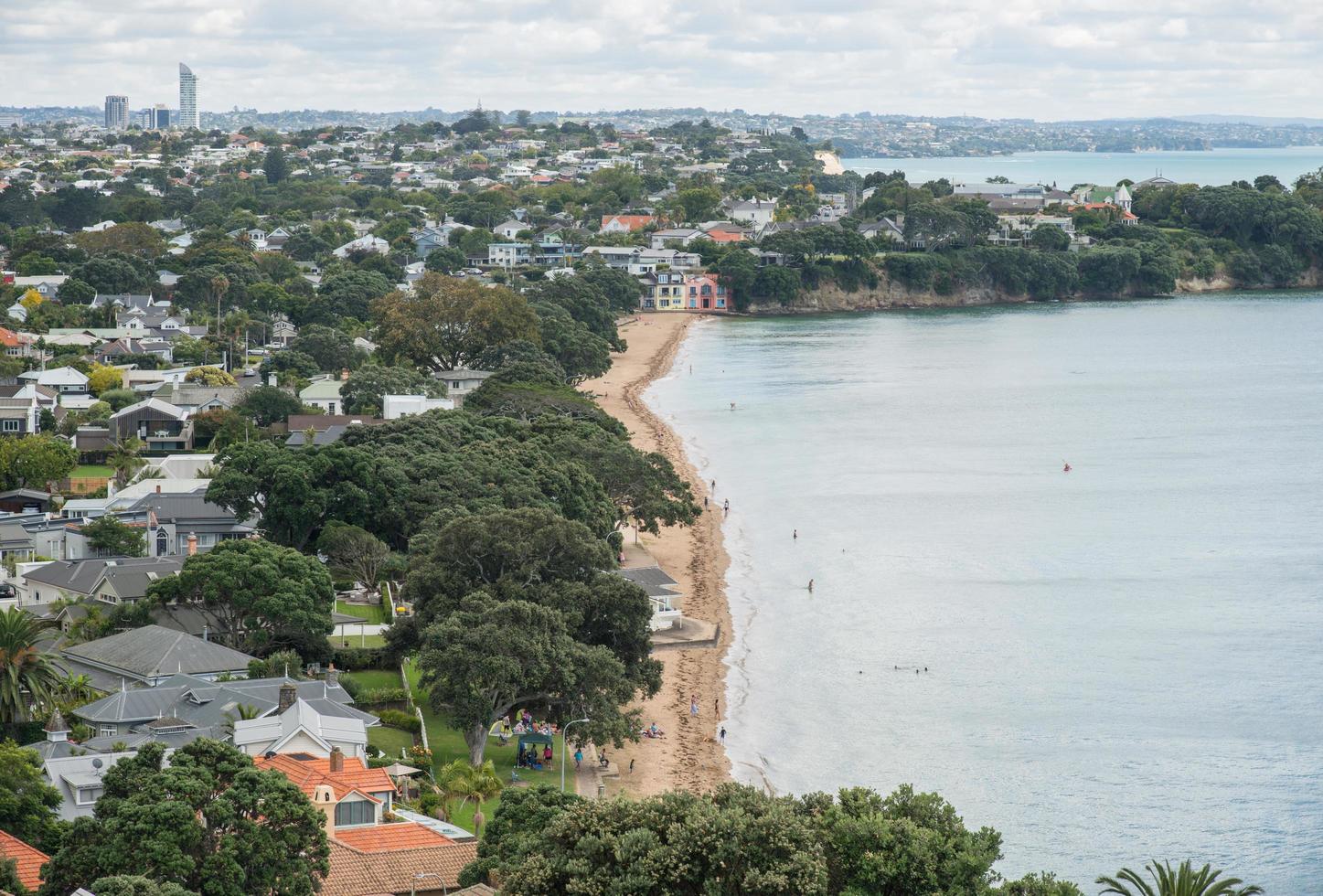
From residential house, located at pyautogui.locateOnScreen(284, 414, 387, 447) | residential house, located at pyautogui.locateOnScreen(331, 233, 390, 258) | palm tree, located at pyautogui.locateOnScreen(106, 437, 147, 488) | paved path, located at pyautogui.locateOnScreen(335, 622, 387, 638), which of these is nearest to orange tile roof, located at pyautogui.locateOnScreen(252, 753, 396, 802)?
paved path, located at pyautogui.locateOnScreen(335, 622, 387, 638)

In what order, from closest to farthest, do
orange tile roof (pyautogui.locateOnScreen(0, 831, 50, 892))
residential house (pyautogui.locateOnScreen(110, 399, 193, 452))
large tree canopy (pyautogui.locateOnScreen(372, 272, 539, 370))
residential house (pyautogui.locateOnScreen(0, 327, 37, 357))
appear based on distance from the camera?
orange tile roof (pyautogui.locateOnScreen(0, 831, 50, 892)), residential house (pyautogui.locateOnScreen(110, 399, 193, 452)), large tree canopy (pyautogui.locateOnScreen(372, 272, 539, 370)), residential house (pyautogui.locateOnScreen(0, 327, 37, 357))

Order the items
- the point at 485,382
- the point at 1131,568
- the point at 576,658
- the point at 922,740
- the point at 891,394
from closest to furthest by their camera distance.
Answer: the point at 576,658
the point at 922,740
the point at 1131,568
the point at 485,382
the point at 891,394

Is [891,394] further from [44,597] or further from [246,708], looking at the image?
[246,708]

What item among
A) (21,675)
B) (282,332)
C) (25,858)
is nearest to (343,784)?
(25,858)

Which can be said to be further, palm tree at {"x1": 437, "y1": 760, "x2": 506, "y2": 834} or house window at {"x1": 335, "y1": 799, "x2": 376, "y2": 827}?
palm tree at {"x1": 437, "y1": 760, "x2": 506, "y2": 834}

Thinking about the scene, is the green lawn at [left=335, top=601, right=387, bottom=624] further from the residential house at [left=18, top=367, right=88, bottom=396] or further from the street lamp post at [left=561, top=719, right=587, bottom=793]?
the residential house at [left=18, top=367, right=88, bottom=396]

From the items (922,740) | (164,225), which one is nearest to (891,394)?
(922,740)

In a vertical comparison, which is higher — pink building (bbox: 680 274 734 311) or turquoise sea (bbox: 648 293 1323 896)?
pink building (bbox: 680 274 734 311)
